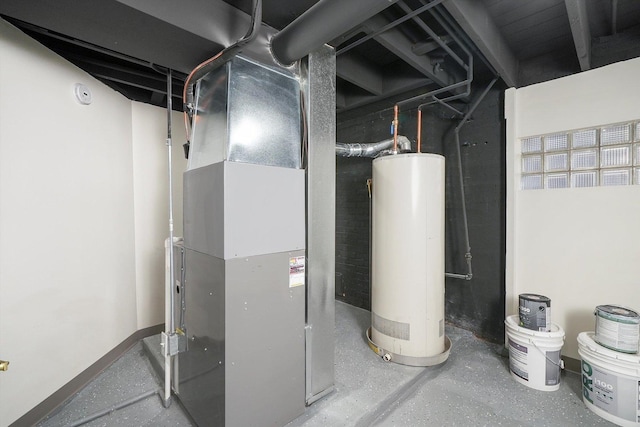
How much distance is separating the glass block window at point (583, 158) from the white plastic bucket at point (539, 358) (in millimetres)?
1173

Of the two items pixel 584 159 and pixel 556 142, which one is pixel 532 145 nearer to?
pixel 556 142

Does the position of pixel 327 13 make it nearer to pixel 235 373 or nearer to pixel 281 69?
pixel 281 69

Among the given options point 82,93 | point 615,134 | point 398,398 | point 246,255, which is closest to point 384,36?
point 246,255

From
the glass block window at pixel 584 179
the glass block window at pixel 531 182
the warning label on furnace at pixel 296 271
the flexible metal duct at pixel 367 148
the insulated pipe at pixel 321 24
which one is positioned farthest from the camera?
the flexible metal duct at pixel 367 148

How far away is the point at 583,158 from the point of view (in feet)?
7.18

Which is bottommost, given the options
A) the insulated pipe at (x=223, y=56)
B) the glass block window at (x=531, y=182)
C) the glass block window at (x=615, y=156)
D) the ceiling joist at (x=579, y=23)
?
the glass block window at (x=531, y=182)

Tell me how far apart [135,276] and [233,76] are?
220 cm

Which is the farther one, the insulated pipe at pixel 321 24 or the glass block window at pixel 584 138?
the glass block window at pixel 584 138

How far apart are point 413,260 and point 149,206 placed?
256 cm

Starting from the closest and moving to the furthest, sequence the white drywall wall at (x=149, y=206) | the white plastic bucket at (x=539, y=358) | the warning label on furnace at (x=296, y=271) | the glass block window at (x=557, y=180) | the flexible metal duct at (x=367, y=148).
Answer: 1. the warning label on furnace at (x=296, y=271)
2. the white plastic bucket at (x=539, y=358)
3. the glass block window at (x=557, y=180)
4. the flexible metal duct at (x=367, y=148)
5. the white drywall wall at (x=149, y=206)

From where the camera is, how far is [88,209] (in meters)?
2.12

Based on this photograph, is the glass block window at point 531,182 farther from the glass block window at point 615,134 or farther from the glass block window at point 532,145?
the glass block window at point 615,134

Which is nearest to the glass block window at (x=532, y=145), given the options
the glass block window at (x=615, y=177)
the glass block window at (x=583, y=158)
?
the glass block window at (x=583, y=158)

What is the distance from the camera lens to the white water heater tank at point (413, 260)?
2219 mm
